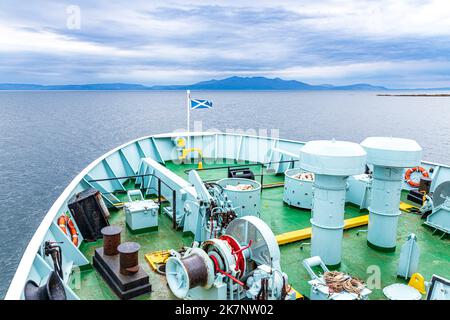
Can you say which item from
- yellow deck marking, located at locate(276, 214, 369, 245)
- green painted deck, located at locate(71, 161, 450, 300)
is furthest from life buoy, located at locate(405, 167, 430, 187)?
yellow deck marking, located at locate(276, 214, 369, 245)

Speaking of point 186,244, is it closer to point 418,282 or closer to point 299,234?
point 299,234

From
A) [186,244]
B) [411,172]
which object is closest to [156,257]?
[186,244]

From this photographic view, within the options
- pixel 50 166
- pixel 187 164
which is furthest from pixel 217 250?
pixel 50 166

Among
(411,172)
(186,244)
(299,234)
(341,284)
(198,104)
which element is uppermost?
(198,104)

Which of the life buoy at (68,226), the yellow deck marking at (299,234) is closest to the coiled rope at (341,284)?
the yellow deck marking at (299,234)

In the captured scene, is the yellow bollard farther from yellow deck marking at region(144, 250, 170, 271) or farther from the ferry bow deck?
yellow deck marking at region(144, 250, 170, 271)

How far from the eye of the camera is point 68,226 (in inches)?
281

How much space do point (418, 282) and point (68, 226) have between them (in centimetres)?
628

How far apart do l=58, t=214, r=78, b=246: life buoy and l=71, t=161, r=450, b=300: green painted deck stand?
0.33 metres

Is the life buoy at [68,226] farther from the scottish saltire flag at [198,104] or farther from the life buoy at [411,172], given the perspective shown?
the life buoy at [411,172]

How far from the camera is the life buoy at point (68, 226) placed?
678 centimetres

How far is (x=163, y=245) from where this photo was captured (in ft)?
24.6

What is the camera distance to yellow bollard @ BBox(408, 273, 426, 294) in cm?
577

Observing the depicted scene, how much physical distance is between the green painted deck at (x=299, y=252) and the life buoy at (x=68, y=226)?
332 mm
